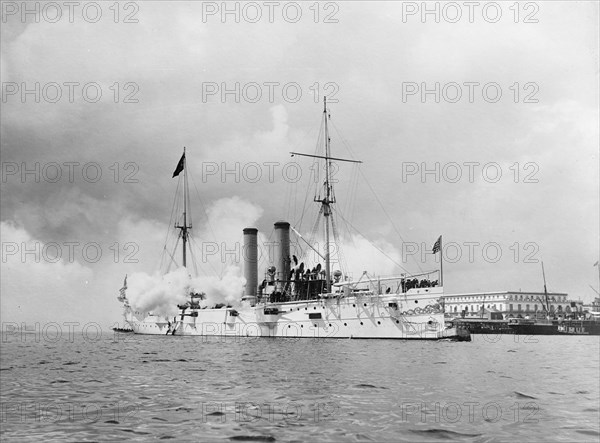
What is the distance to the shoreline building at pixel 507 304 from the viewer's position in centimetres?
10631

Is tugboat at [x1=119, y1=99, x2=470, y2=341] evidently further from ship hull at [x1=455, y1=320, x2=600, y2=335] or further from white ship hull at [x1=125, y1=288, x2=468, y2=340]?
ship hull at [x1=455, y1=320, x2=600, y2=335]

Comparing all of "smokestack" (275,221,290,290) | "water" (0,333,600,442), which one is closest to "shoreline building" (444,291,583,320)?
"smokestack" (275,221,290,290)

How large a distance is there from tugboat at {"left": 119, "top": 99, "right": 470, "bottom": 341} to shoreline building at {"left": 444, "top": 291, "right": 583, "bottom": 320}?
56.7 m

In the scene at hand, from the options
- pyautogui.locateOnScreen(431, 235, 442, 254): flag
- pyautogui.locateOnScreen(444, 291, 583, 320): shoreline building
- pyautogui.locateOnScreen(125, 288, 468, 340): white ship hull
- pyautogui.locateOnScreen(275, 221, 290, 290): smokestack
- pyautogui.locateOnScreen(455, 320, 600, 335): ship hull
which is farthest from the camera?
pyautogui.locateOnScreen(444, 291, 583, 320): shoreline building

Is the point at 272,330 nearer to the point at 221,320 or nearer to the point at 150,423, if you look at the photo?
the point at 221,320

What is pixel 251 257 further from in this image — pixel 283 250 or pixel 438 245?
pixel 438 245

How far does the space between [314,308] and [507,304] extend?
70.6m

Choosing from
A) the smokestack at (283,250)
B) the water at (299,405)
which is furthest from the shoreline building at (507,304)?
the water at (299,405)

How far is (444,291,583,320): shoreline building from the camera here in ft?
349

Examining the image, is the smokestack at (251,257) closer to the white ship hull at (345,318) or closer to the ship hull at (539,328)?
the white ship hull at (345,318)

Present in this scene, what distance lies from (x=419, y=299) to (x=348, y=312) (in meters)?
6.04

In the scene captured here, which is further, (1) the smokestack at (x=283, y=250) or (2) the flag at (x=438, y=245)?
(1) the smokestack at (x=283, y=250)

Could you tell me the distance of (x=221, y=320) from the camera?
5766cm

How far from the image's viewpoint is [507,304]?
10719 centimetres
